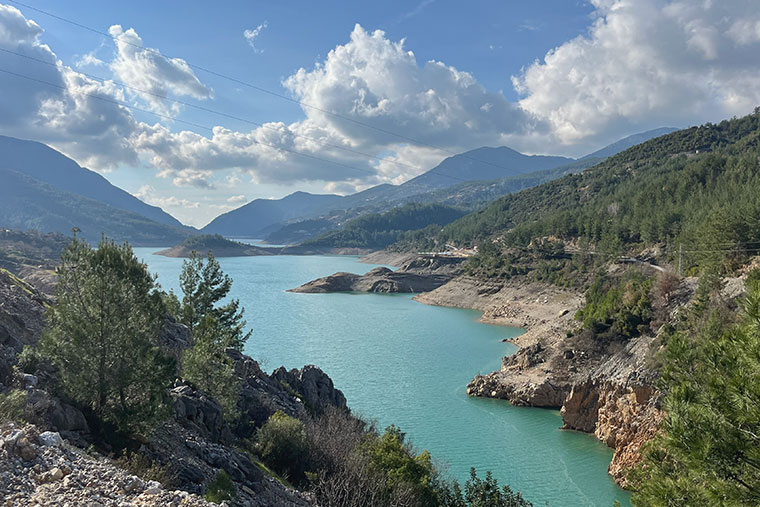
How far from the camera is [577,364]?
35.2 m

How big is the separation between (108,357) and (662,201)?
81.5m

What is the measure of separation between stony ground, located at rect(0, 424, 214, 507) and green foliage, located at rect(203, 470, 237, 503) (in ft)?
7.83

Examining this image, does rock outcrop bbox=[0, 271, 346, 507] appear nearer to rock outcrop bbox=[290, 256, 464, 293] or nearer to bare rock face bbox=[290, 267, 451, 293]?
bare rock face bbox=[290, 267, 451, 293]

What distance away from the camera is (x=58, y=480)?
8.41 metres

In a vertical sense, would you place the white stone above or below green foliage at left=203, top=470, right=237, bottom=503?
above

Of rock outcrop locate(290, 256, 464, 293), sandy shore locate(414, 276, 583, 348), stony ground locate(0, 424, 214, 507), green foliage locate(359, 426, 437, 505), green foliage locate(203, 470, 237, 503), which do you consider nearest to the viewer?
stony ground locate(0, 424, 214, 507)

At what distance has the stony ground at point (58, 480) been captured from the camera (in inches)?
310

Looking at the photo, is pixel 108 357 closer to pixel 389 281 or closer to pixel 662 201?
pixel 662 201

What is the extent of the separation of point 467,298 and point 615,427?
5816 cm


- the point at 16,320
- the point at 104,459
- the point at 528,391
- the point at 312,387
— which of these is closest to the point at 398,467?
the point at 104,459

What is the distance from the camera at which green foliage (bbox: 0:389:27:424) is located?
9961 millimetres

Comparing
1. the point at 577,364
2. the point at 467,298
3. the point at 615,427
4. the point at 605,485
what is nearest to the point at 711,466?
the point at 605,485

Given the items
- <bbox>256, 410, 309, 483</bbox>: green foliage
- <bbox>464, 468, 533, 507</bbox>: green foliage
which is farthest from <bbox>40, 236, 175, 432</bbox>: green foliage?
<bbox>464, 468, 533, 507</bbox>: green foliage

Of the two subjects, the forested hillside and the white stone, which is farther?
the forested hillside
